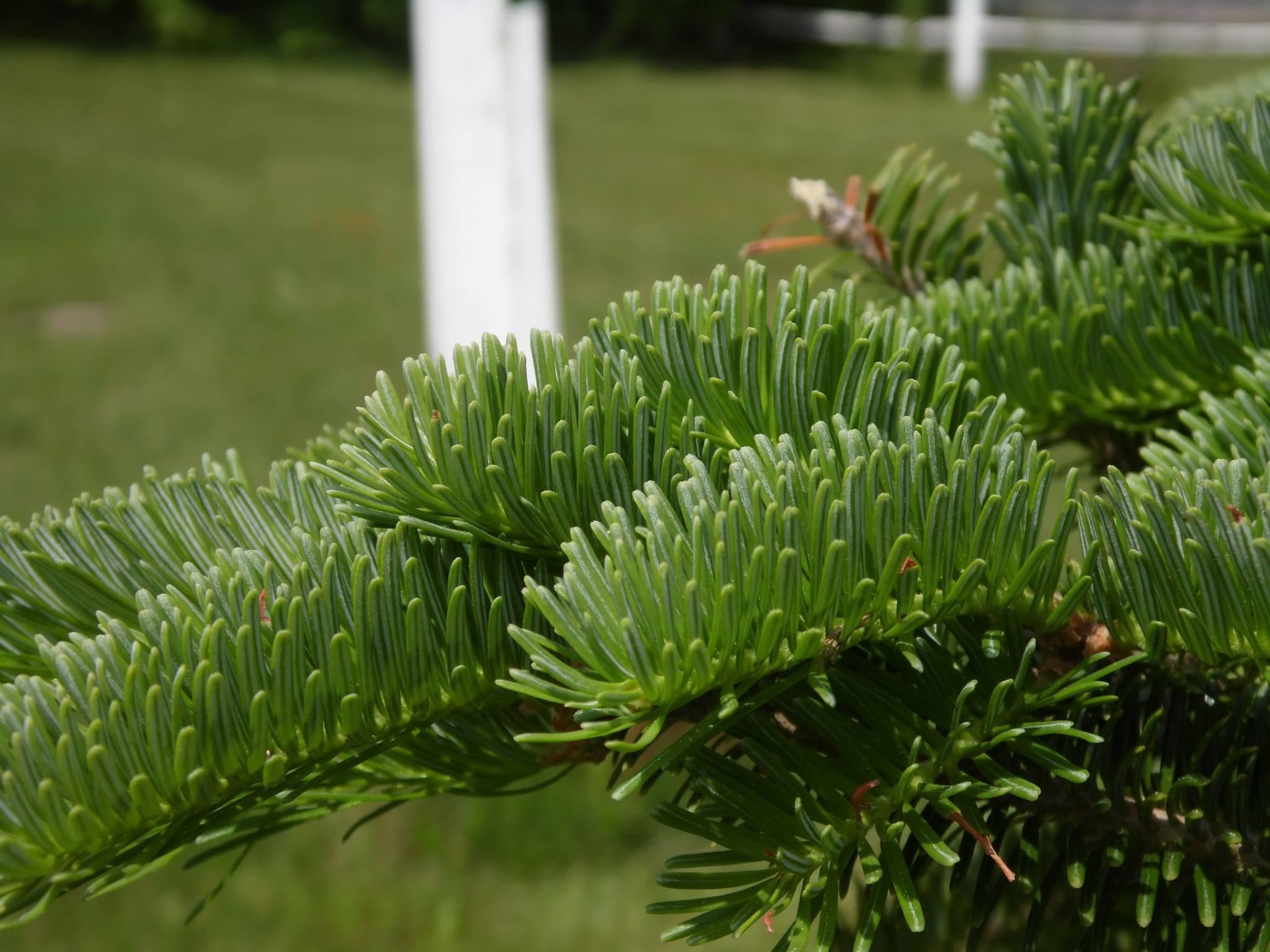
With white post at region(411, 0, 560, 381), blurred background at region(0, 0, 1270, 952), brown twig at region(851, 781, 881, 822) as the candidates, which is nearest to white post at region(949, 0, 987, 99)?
blurred background at region(0, 0, 1270, 952)

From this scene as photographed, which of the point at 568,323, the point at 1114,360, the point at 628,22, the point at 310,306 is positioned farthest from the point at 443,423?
the point at 628,22

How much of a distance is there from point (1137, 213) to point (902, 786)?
11.2 inches

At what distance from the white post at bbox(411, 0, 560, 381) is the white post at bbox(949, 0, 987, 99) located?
6982 mm

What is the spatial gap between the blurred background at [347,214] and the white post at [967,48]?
0.09 m

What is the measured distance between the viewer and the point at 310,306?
13.7 ft

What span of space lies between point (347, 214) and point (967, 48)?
449 cm

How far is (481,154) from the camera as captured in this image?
1244 millimetres

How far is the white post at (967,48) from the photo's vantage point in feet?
24.6

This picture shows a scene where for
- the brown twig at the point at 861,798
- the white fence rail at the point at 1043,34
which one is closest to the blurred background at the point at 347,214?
the white fence rail at the point at 1043,34

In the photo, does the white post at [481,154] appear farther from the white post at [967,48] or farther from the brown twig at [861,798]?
the white post at [967,48]

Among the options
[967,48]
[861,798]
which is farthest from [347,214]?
[861,798]

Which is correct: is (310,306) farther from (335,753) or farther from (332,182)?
(335,753)

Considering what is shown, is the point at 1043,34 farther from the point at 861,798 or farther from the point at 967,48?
the point at 861,798

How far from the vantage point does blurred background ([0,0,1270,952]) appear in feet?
4.73
